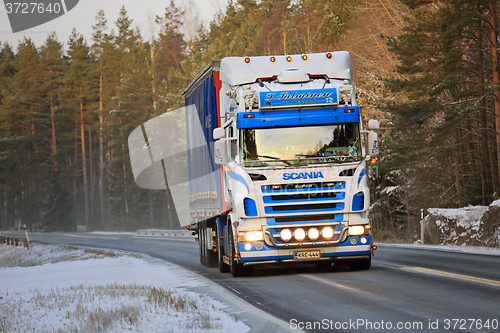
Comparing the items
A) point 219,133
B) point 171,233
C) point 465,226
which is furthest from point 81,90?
point 219,133

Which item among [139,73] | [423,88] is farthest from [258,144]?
[139,73]

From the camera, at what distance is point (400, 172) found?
104ft

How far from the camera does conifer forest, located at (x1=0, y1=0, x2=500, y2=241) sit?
2544cm

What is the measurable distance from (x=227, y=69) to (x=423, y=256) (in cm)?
738

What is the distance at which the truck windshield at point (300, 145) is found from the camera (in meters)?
12.0

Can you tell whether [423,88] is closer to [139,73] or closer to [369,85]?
[369,85]

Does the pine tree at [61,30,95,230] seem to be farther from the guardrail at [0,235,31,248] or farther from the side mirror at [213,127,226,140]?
the side mirror at [213,127,226,140]

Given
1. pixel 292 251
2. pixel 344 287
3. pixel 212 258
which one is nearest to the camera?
pixel 344 287

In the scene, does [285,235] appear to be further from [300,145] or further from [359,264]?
[359,264]

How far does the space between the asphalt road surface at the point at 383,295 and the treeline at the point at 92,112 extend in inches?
2215

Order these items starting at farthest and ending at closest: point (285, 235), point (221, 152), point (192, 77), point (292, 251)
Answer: point (192, 77)
point (221, 152)
point (292, 251)
point (285, 235)

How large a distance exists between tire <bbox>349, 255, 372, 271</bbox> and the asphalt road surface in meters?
0.14

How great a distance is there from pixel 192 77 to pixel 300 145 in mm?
48243

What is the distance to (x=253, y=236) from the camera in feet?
39.5
